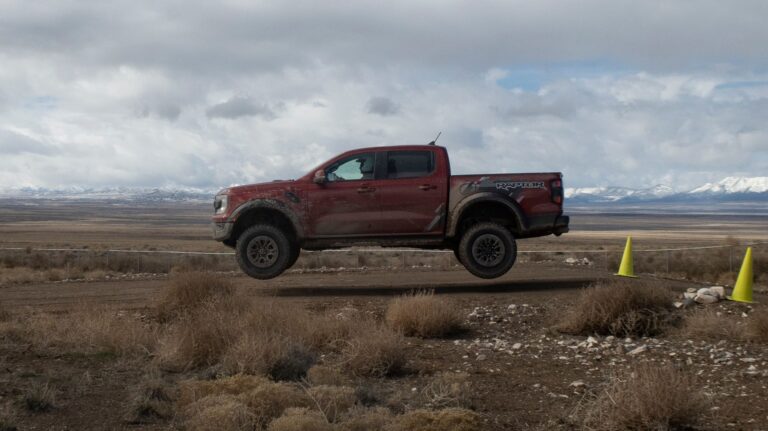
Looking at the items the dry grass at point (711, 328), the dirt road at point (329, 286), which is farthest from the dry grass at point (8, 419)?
the dry grass at point (711, 328)

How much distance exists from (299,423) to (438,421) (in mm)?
1221

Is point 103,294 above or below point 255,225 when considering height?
below

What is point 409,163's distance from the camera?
48.6 feet

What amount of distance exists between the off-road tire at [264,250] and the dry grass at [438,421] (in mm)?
8099

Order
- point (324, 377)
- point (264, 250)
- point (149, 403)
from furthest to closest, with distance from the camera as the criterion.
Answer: point (264, 250) < point (324, 377) < point (149, 403)

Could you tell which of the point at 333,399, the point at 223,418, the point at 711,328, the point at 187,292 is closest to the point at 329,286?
the point at 187,292

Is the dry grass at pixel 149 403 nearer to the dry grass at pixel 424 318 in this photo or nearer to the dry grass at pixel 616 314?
the dry grass at pixel 424 318

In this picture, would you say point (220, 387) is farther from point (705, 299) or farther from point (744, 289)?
point (744, 289)

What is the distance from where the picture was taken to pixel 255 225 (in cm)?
1516

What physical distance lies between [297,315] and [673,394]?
5669 mm

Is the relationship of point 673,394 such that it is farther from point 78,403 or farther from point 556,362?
point 78,403

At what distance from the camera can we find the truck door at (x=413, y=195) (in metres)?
14.6

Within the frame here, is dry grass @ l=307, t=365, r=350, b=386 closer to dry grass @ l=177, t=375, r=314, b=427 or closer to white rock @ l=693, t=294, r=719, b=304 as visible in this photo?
dry grass @ l=177, t=375, r=314, b=427

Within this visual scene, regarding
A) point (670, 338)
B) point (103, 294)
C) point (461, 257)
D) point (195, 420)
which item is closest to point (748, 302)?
point (670, 338)
